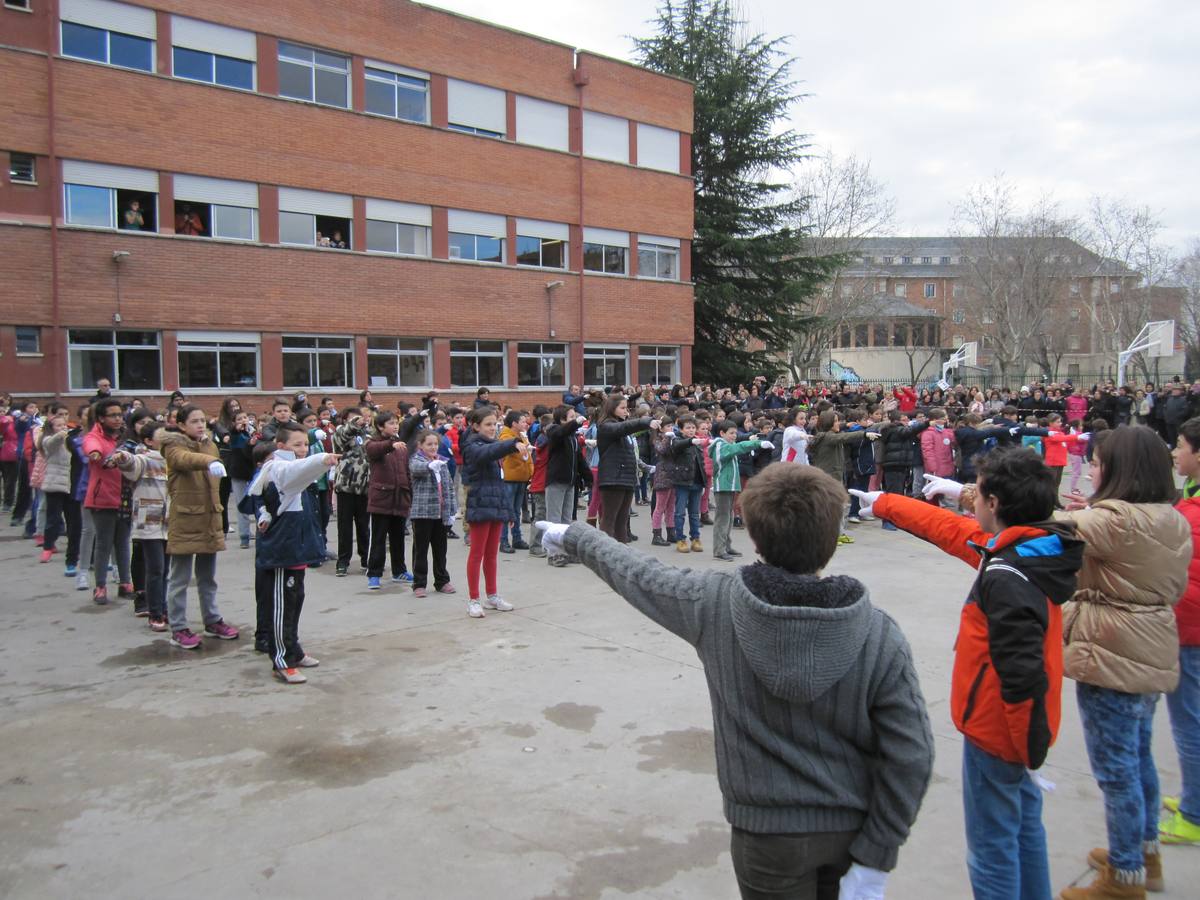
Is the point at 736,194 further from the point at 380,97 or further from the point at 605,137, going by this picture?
the point at 380,97

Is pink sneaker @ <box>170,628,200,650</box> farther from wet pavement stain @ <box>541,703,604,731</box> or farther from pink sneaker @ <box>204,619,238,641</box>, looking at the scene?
wet pavement stain @ <box>541,703,604,731</box>

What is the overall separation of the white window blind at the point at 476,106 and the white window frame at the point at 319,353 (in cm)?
722

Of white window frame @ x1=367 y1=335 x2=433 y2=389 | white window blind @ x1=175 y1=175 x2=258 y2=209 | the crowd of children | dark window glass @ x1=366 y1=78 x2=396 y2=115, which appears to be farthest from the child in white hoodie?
dark window glass @ x1=366 y1=78 x2=396 y2=115

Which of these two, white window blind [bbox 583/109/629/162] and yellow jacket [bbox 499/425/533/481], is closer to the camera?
yellow jacket [bbox 499/425/533/481]

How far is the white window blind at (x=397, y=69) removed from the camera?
23.4 metres

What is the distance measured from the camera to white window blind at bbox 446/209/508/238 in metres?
25.0

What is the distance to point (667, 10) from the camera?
35.3 m

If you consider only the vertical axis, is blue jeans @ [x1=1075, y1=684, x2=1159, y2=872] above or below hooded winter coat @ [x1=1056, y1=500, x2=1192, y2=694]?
below

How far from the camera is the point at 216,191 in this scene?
68.4ft

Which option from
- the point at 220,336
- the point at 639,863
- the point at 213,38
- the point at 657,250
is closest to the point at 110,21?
the point at 213,38

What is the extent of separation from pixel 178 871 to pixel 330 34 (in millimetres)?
23113

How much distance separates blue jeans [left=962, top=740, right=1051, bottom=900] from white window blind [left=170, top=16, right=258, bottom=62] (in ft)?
75.2

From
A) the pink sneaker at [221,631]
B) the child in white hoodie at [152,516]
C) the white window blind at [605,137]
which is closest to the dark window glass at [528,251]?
the white window blind at [605,137]

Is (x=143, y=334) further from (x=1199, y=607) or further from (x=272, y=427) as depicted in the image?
(x=1199, y=607)
